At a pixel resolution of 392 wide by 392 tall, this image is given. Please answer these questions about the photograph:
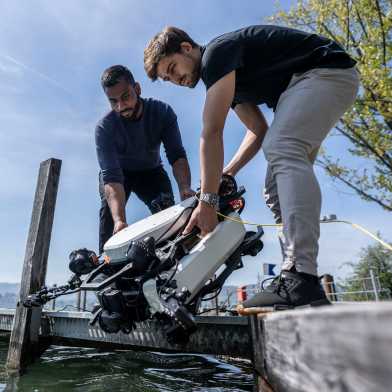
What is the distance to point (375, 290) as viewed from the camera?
852 centimetres

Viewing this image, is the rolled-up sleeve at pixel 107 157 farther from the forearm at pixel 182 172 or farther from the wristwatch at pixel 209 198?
the wristwatch at pixel 209 198

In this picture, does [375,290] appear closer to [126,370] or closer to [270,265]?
[270,265]

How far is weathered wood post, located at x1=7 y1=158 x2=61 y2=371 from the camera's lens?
360 centimetres

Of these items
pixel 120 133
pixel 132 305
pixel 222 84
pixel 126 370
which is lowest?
pixel 126 370

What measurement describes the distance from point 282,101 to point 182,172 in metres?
1.85

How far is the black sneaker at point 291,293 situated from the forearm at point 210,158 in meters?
0.63

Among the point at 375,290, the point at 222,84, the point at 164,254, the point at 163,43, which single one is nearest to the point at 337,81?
the point at 222,84

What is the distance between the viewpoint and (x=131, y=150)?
354cm

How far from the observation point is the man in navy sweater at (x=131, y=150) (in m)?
3.18

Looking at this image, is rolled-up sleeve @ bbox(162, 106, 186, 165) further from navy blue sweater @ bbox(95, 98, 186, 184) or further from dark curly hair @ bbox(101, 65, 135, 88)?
dark curly hair @ bbox(101, 65, 135, 88)

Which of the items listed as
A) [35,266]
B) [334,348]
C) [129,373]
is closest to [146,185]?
[35,266]

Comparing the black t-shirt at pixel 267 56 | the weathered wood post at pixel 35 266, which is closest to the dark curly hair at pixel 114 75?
the black t-shirt at pixel 267 56

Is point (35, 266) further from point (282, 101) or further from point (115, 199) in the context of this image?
point (282, 101)

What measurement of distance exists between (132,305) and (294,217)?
1.09m
